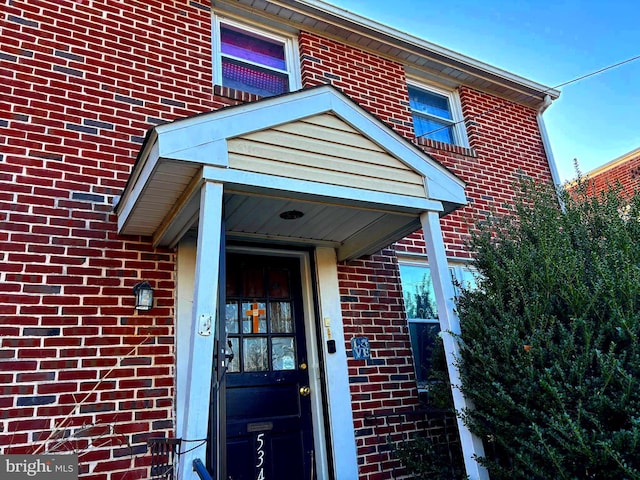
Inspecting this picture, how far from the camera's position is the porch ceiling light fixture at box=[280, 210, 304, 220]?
131 inches

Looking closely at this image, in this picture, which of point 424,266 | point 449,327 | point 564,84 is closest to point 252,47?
point 424,266

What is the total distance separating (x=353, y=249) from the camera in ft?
13.2

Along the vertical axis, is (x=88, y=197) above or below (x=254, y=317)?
above

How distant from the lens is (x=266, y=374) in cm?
367

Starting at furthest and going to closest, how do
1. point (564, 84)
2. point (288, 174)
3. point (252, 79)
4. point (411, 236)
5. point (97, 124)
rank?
1. point (564, 84)
2. point (411, 236)
3. point (252, 79)
4. point (97, 124)
5. point (288, 174)

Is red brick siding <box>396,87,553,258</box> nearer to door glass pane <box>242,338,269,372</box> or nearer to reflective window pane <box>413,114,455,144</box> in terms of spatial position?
reflective window pane <box>413,114,455,144</box>

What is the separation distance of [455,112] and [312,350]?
376cm

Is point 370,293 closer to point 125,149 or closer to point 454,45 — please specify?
point 125,149

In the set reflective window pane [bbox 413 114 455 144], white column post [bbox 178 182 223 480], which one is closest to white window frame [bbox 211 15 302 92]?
reflective window pane [bbox 413 114 455 144]

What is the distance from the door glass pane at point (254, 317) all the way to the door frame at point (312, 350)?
1.21 feet

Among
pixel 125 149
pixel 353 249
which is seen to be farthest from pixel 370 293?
pixel 125 149

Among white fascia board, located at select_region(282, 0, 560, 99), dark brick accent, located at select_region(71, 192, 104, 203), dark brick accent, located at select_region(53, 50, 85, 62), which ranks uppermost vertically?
white fascia board, located at select_region(282, 0, 560, 99)

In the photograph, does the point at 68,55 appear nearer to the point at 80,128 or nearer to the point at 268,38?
the point at 80,128

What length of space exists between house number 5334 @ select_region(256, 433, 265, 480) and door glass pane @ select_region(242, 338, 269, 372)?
1.61ft
